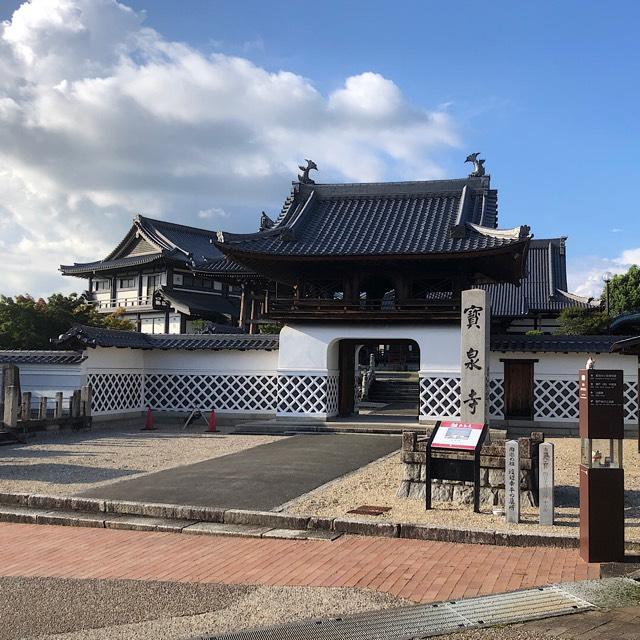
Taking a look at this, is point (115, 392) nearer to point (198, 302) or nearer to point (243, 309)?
point (243, 309)

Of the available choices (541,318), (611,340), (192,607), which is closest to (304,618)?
(192,607)

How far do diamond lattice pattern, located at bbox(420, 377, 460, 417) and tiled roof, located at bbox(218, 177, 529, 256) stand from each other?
401 centimetres

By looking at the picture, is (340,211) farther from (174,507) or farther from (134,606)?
(134,606)

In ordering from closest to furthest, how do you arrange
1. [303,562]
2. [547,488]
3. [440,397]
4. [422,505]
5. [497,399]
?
[303,562] → [547,488] → [422,505] → [440,397] → [497,399]

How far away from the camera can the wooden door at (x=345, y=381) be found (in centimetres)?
2284

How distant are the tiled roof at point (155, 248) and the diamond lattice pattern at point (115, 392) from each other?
19018 millimetres

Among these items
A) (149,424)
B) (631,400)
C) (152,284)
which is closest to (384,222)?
(631,400)

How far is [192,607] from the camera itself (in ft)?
17.1

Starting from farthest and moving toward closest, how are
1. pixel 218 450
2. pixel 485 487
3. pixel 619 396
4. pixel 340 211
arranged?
1. pixel 340 211
2. pixel 218 450
3. pixel 485 487
4. pixel 619 396

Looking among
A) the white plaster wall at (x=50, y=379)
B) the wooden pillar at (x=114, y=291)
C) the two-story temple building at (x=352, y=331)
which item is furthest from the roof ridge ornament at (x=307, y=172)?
the wooden pillar at (x=114, y=291)

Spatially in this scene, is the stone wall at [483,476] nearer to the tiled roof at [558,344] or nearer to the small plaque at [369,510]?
the small plaque at [369,510]

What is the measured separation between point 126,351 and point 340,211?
940 cm

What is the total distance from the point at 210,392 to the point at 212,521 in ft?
49.3

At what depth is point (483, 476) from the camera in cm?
923
